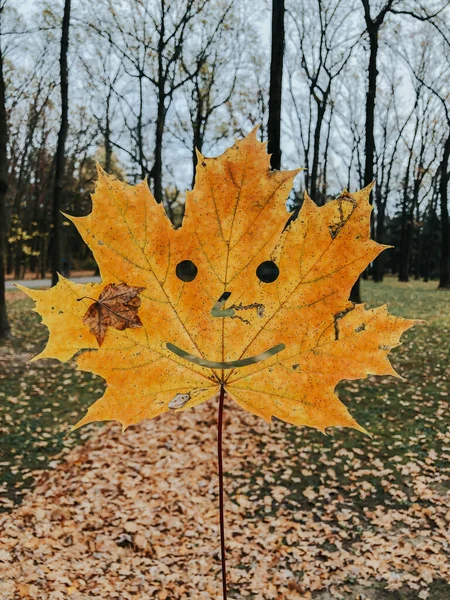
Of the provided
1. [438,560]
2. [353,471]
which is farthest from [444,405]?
[438,560]

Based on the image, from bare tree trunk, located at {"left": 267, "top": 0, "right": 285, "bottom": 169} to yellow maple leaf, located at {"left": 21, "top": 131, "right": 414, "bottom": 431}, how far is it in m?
2.69

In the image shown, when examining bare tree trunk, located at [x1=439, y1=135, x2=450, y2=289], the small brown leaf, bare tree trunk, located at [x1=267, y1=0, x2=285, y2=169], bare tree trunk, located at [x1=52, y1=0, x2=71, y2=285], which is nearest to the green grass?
bare tree trunk, located at [x1=52, y1=0, x2=71, y2=285]

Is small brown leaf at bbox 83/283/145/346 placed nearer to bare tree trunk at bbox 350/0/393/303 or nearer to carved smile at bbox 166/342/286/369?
carved smile at bbox 166/342/286/369

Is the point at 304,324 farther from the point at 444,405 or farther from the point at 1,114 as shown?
the point at 1,114

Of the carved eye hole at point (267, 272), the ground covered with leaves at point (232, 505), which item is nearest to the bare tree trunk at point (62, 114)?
the ground covered with leaves at point (232, 505)

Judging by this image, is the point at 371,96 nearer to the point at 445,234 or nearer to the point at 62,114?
the point at 62,114

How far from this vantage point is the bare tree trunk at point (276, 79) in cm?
363

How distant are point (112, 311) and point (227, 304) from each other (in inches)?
6.4

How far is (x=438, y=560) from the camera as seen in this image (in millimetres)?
4320

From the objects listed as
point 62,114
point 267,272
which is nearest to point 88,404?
point 62,114

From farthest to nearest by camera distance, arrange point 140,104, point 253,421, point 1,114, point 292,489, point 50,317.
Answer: point 140,104, point 1,114, point 253,421, point 292,489, point 50,317

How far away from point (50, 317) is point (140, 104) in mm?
18768

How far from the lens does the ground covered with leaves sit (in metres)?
4.24

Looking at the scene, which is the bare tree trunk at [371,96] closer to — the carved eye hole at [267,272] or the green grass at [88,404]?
the green grass at [88,404]
